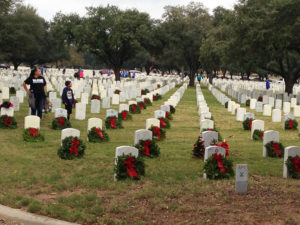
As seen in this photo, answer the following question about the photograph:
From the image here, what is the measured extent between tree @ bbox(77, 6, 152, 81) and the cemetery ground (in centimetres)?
3550

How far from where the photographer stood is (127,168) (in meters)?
8.72

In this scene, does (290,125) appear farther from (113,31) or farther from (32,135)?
(113,31)

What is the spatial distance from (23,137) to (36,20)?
5774 centimetres

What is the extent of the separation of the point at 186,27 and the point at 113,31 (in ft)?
28.6

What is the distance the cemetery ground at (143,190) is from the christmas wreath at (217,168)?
227mm

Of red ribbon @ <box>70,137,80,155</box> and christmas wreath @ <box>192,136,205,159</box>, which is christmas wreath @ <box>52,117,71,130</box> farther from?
christmas wreath @ <box>192,136,205,159</box>

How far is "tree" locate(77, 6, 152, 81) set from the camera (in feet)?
154

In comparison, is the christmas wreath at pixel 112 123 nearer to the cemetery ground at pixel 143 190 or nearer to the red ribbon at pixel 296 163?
the cemetery ground at pixel 143 190

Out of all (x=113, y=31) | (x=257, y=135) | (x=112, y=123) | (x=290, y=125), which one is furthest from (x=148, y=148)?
(x=113, y=31)

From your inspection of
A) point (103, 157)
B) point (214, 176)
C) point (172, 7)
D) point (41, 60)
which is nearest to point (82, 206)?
point (214, 176)

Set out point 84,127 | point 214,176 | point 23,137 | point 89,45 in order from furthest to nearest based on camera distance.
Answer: point 89,45
point 84,127
point 23,137
point 214,176

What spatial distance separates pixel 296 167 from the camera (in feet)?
30.4

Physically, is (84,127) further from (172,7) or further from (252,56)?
(172,7)

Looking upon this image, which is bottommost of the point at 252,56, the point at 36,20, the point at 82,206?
the point at 82,206
